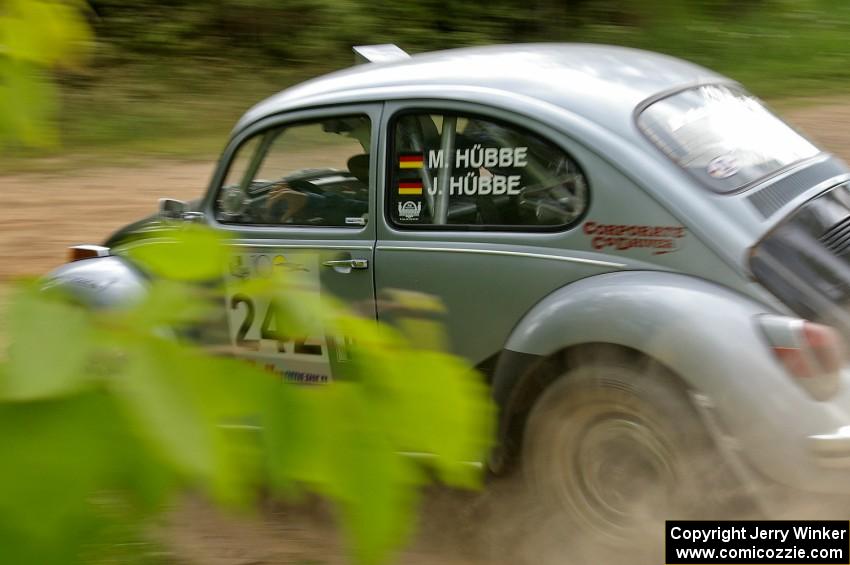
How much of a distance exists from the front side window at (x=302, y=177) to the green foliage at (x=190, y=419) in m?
3.13

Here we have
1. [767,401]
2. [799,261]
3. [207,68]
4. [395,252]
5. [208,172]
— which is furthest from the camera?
[207,68]

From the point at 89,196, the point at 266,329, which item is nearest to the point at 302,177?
the point at 266,329

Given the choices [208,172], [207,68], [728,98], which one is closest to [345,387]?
[728,98]

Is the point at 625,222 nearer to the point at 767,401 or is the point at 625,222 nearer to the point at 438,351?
the point at 767,401

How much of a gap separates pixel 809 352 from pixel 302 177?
7.48 feet

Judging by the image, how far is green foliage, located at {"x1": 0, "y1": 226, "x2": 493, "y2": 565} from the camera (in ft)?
2.55

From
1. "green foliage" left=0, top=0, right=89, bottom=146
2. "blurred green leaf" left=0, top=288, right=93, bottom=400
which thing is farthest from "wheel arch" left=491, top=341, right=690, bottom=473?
"blurred green leaf" left=0, top=288, right=93, bottom=400

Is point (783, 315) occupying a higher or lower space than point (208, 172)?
higher

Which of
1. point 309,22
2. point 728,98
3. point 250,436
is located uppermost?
point 250,436

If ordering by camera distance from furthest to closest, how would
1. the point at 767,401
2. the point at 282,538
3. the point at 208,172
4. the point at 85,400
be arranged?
1. the point at 208,172
2. the point at 767,401
3. the point at 282,538
4. the point at 85,400

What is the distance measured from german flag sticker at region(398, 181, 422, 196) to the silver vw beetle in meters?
0.02

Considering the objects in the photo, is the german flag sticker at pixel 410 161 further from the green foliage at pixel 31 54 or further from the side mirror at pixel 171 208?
the green foliage at pixel 31 54

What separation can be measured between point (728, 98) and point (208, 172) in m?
6.81

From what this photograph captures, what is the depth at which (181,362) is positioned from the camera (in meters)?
0.81
